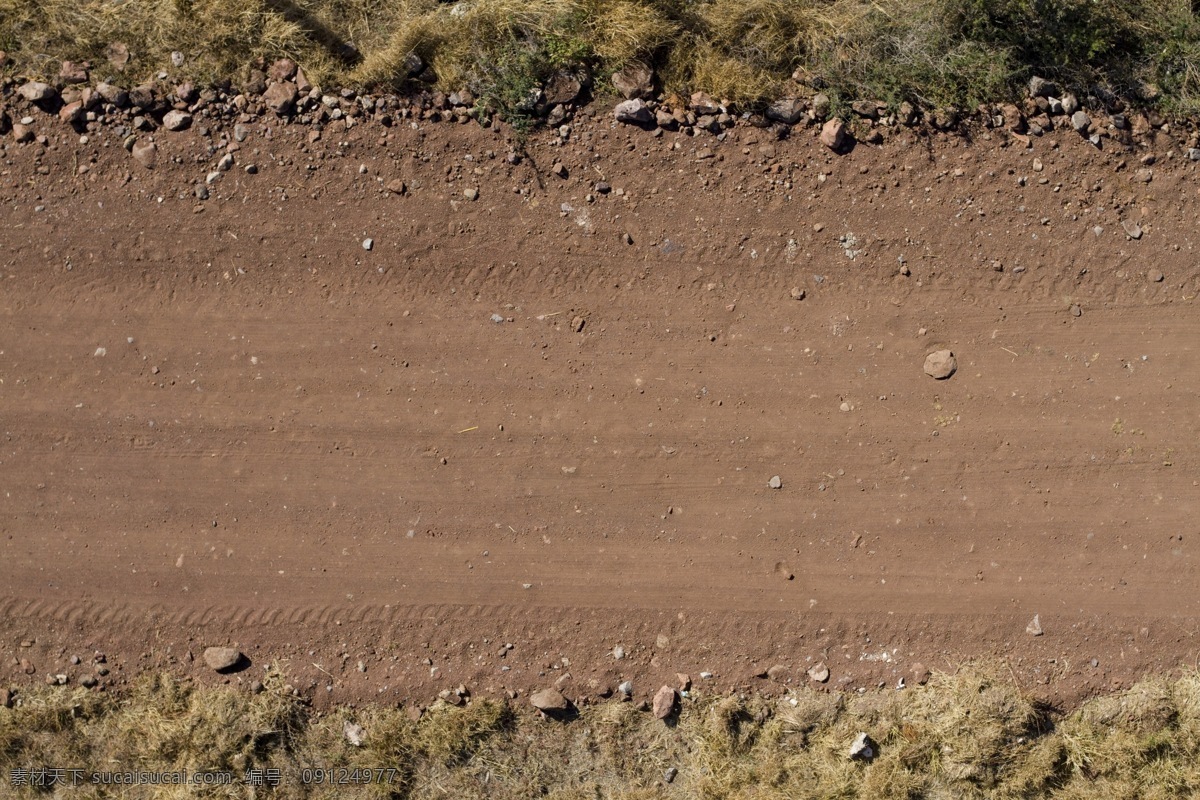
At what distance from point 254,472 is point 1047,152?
599cm

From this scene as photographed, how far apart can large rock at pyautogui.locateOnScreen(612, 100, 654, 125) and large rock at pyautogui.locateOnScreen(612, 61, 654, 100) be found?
6 cm

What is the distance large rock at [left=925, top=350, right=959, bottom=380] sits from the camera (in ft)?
22.8

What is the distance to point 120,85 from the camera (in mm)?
7027

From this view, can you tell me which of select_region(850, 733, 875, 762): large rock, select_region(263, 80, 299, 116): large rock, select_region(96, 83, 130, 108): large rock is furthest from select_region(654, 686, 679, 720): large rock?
select_region(96, 83, 130, 108): large rock

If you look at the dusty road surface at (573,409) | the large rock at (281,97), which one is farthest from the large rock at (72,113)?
the large rock at (281,97)

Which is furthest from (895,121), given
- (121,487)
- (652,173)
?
(121,487)

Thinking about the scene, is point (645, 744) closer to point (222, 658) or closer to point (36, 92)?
point (222, 658)

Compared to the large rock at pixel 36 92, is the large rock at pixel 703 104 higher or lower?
higher

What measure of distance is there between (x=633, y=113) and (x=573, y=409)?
2097 mm

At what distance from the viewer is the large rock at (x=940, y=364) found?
6941 millimetres

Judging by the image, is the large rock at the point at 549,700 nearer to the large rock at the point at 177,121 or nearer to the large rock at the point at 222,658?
the large rock at the point at 222,658

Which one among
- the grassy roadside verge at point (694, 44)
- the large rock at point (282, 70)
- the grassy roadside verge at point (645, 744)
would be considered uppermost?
the grassy roadside verge at point (694, 44)

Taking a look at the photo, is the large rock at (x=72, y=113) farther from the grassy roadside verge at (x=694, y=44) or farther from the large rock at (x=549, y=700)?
the large rock at (x=549, y=700)

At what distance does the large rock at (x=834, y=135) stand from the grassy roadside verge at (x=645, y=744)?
3.79 meters
